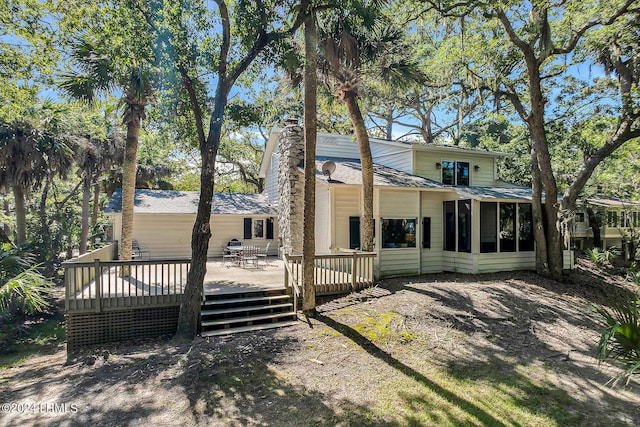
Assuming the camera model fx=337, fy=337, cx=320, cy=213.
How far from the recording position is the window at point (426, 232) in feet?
41.0

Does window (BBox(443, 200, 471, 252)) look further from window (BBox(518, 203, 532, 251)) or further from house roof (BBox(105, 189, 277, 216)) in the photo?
house roof (BBox(105, 189, 277, 216))

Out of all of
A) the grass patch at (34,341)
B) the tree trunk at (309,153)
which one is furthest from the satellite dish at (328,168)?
the grass patch at (34,341)

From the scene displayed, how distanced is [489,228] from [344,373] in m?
9.36

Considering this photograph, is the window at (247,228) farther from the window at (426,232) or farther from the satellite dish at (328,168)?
the window at (426,232)

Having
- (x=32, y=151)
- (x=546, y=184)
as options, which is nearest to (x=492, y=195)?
(x=546, y=184)

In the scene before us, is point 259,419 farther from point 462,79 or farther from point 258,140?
point 258,140

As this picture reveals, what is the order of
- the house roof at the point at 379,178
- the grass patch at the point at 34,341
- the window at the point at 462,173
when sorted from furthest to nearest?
the window at the point at 462,173 < the house roof at the point at 379,178 < the grass patch at the point at 34,341

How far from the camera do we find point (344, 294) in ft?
30.0

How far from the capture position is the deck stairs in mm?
7211

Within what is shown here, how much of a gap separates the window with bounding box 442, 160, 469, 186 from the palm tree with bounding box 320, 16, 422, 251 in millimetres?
4978

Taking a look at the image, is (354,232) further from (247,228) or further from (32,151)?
(32,151)

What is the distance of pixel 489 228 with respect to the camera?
490 inches

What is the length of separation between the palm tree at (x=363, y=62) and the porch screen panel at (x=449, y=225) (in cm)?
413

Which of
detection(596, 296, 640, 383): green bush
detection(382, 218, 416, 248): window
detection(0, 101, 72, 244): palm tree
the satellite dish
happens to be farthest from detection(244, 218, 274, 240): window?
detection(596, 296, 640, 383): green bush
